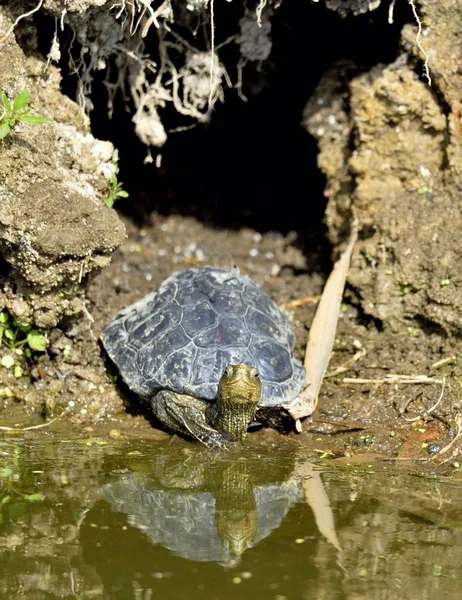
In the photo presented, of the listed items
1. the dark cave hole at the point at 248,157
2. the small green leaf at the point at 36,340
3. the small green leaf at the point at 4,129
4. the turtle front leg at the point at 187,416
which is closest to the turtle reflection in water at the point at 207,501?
the turtle front leg at the point at 187,416

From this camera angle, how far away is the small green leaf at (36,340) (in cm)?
542

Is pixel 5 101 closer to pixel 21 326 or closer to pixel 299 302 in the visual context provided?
pixel 21 326

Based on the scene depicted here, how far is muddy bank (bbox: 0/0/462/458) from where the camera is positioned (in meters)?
4.93

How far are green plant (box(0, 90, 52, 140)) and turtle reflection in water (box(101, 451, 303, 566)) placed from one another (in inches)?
83.5

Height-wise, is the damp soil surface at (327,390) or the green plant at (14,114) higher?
the green plant at (14,114)

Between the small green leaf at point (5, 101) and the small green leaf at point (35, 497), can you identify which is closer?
the small green leaf at point (35, 497)

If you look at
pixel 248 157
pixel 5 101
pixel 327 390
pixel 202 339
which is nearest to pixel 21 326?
pixel 202 339

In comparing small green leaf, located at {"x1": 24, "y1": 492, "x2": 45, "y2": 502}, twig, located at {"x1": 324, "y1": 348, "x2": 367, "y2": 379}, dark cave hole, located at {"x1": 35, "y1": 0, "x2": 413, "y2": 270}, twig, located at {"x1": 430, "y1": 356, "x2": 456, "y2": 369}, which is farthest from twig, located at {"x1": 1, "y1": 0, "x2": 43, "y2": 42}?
twig, located at {"x1": 430, "y1": 356, "x2": 456, "y2": 369}

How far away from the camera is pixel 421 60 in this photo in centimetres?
576

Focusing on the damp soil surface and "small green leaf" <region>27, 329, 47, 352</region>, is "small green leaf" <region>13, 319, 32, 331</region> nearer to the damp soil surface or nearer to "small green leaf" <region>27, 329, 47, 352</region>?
"small green leaf" <region>27, 329, 47, 352</region>

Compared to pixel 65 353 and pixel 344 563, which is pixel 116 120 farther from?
pixel 344 563

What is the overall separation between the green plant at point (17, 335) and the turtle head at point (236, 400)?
4.37 feet

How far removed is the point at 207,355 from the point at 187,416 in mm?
428

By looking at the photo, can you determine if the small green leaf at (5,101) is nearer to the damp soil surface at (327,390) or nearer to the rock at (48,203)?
the rock at (48,203)
